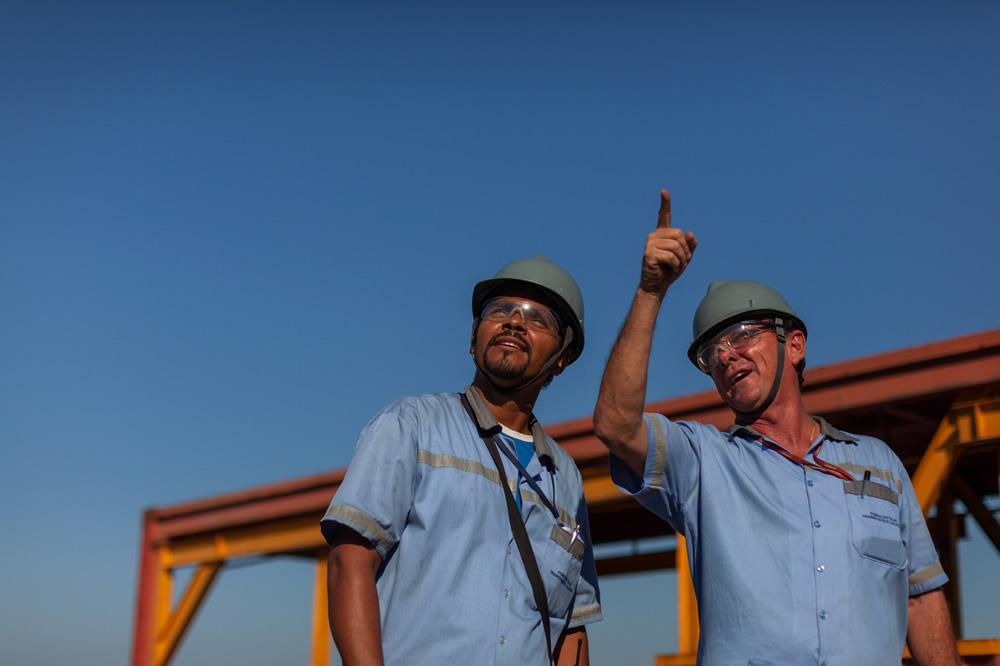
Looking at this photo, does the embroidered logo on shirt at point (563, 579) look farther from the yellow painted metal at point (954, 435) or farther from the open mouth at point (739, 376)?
the yellow painted metal at point (954, 435)

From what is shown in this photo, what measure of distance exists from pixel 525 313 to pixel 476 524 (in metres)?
0.96

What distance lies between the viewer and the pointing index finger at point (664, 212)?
3.36m

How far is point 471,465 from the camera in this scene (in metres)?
3.66

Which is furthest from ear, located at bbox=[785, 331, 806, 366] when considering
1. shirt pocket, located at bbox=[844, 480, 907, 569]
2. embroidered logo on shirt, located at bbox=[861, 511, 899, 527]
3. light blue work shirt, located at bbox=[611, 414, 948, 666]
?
embroidered logo on shirt, located at bbox=[861, 511, 899, 527]

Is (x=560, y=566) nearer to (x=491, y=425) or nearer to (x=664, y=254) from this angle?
(x=491, y=425)

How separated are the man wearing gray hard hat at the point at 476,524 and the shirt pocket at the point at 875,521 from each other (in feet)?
3.33

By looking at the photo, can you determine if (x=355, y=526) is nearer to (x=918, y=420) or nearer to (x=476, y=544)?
(x=476, y=544)

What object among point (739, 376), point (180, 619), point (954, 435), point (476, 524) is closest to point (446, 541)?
point (476, 524)

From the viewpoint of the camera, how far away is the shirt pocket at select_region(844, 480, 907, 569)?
3.67m

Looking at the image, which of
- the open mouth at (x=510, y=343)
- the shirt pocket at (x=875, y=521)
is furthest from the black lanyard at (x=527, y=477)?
the shirt pocket at (x=875, y=521)

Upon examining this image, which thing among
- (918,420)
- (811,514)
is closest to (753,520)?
(811,514)

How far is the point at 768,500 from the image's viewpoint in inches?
146

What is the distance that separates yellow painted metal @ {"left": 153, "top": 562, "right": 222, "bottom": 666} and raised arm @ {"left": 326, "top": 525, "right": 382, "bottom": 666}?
12001 mm

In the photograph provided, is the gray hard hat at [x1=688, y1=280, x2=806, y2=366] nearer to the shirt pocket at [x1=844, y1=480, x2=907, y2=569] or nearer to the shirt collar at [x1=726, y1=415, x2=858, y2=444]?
the shirt collar at [x1=726, y1=415, x2=858, y2=444]
